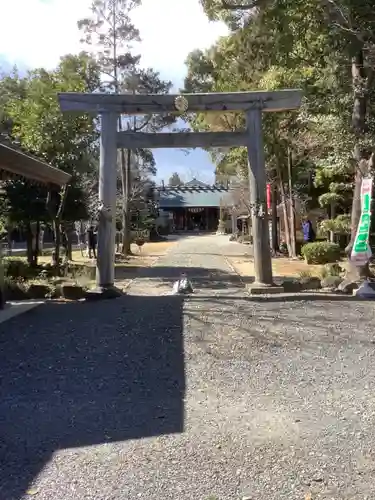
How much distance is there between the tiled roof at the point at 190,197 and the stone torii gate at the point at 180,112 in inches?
1971

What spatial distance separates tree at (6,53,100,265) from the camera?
16.6 metres

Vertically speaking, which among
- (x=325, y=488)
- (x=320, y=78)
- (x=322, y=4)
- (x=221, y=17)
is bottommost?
(x=325, y=488)

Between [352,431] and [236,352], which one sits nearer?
[352,431]

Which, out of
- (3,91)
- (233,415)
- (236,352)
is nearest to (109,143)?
(236,352)

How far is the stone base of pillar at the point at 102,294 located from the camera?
10703 mm

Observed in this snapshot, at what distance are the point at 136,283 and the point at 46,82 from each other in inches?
264

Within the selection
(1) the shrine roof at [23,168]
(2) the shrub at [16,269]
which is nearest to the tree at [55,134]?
(2) the shrub at [16,269]

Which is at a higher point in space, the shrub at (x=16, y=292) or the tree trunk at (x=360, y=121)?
the tree trunk at (x=360, y=121)

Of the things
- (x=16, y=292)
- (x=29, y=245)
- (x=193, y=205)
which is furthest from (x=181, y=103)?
(x=193, y=205)

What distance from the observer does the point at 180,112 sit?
444 inches

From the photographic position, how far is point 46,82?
1706cm

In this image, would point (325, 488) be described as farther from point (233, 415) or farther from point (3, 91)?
point (3, 91)

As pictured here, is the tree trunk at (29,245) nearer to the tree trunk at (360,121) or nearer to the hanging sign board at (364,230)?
the tree trunk at (360,121)

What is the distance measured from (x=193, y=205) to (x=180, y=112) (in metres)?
51.3
